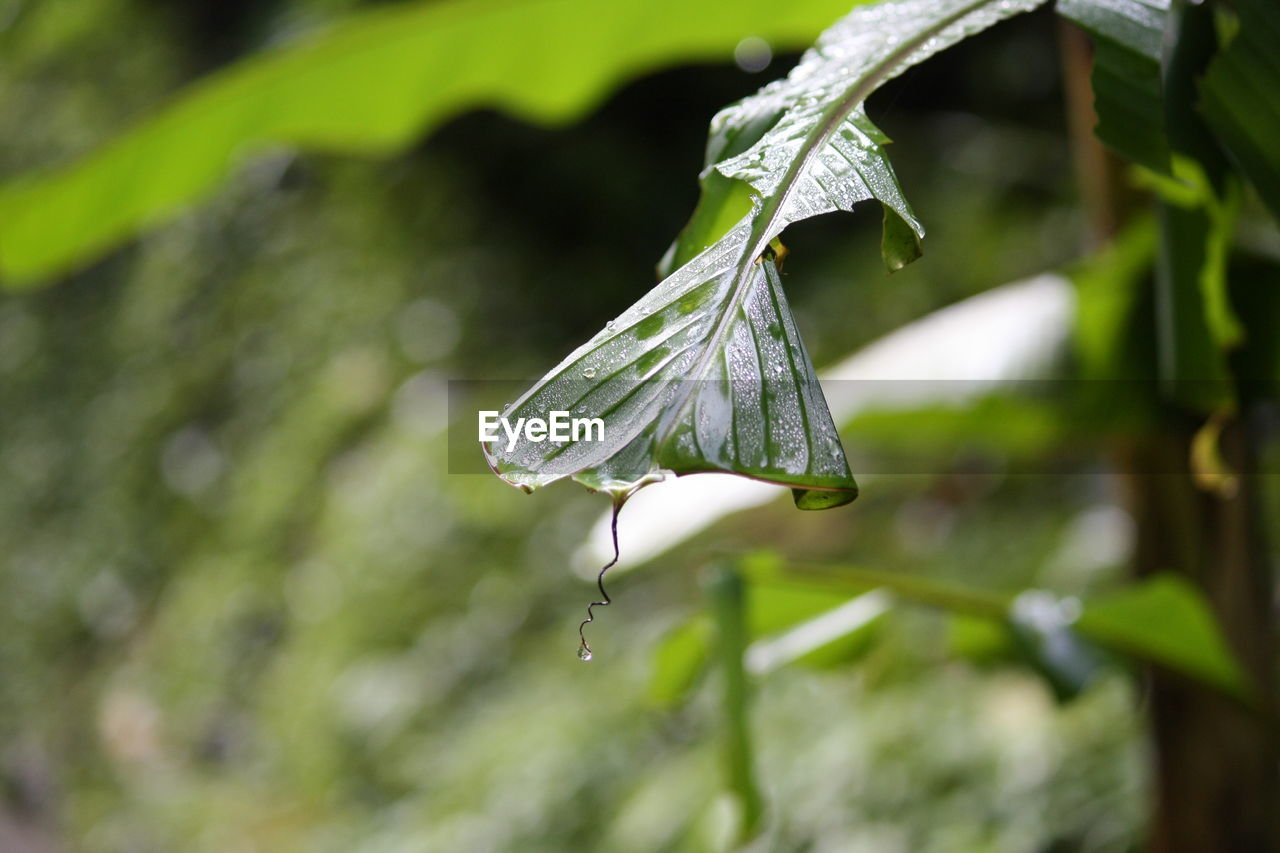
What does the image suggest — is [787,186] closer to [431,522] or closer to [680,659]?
[680,659]

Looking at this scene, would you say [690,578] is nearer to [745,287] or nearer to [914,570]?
[914,570]

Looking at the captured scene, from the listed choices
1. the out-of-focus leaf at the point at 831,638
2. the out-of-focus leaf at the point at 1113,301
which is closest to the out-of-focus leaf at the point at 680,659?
the out-of-focus leaf at the point at 831,638

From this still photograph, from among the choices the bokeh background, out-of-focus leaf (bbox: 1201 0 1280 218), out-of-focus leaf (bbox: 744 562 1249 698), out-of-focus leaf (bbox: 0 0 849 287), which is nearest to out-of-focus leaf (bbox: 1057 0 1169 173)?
out-of-focus leaf (bbox: 1201 0 1280 218)


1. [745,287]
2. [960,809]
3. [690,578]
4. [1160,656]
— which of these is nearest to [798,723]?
[960,809]

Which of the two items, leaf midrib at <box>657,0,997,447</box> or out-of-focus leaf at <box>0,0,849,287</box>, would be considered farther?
out-of-focus leaf at <box>0,0,849,287</box>

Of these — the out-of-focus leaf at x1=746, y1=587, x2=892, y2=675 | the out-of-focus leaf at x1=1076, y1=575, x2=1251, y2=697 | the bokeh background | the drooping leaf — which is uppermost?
the drooping leaf

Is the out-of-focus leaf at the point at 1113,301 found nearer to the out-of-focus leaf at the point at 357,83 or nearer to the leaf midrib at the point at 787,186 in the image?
the out-of-focus leaf at the point at 357,83

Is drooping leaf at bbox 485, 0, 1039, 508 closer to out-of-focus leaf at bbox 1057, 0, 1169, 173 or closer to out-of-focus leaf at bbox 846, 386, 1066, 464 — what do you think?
out-of-focus leaf at bbox 1057, 0, 1169, 173

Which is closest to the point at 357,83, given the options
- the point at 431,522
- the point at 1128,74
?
the point at 1128,74
